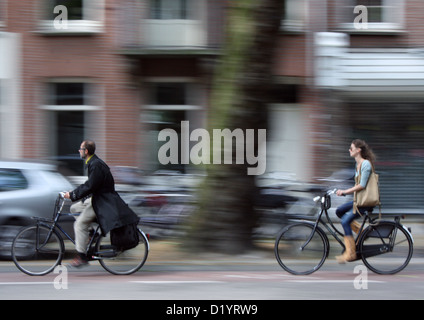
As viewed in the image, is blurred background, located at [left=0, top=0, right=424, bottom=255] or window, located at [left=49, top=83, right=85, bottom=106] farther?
window, located at [left=49, top=83, right=85, bottom=106]

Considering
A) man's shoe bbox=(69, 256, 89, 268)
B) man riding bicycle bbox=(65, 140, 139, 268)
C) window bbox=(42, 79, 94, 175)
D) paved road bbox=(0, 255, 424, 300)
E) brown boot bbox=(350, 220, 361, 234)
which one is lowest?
paved road bbox=(0, 255, 424, 300)

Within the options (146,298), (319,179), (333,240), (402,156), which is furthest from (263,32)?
(402,156)

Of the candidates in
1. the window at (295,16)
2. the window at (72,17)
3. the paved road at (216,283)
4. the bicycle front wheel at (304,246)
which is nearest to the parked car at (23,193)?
the paved road at (216,283)

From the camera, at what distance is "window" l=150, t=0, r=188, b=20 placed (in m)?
14.5

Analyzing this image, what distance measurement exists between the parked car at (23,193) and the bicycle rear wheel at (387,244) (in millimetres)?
4392

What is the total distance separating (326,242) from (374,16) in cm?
798

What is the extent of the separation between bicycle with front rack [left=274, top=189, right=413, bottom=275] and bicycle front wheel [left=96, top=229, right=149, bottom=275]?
5.45 ft

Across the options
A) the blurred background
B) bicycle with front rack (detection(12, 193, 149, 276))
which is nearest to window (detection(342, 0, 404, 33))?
the blurred background

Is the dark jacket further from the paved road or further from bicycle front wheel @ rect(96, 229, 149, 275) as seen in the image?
the paved road

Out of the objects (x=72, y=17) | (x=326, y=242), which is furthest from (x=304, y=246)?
(x=72, y=17)

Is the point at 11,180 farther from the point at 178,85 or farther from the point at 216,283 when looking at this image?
the point at 178,85

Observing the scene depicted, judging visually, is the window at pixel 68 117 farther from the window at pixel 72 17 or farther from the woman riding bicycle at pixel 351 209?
the woman riding bicycle at pixel 351 209

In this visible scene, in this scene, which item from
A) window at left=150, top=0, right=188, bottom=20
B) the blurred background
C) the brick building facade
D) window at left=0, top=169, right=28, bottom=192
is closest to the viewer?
window at left=0, top=169, right=28, bottom=192

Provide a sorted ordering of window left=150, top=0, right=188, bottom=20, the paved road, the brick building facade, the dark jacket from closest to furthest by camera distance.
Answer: the paved road → the dark jacket → the brick building facade → window left=150, top=0, right=188, bottom=20
